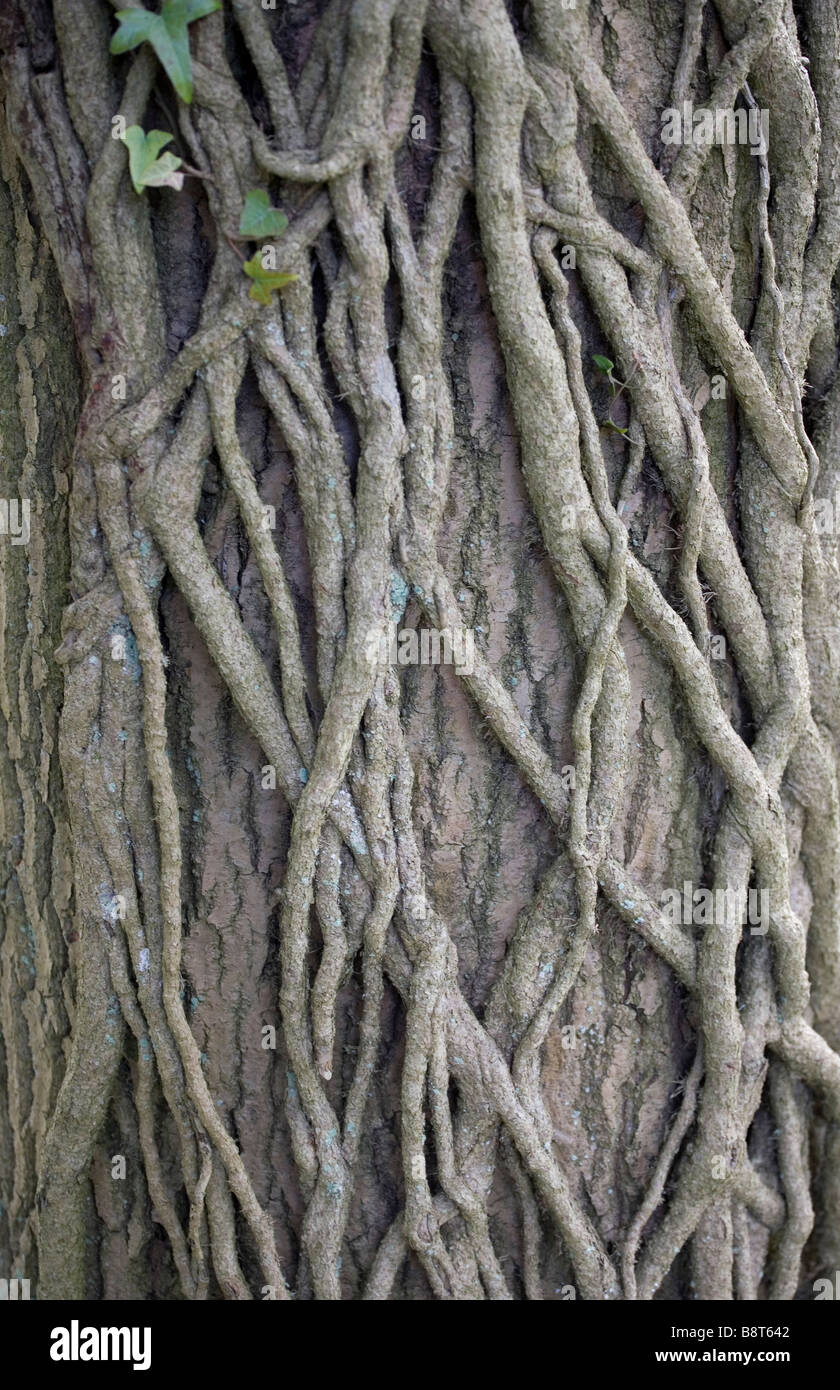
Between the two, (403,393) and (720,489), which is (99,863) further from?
(720,489)

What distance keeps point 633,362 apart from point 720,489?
0.28m

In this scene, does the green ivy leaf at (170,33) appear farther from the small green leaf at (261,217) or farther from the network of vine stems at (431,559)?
the small green leaf at (261,217)

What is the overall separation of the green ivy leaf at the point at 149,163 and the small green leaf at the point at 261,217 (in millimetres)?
97

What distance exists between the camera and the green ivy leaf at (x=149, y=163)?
1.51 metres

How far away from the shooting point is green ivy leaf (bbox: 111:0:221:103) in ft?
4.84

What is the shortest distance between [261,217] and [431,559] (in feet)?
1.71

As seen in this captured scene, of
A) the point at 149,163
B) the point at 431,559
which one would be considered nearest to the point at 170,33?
the point at 149,163

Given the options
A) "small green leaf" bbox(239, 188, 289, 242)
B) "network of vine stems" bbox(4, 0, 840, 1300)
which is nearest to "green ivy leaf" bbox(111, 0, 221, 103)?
"network of vine stems" bbox(4, 0, 840, 1300)

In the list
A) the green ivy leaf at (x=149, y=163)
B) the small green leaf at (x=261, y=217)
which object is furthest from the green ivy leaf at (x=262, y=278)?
the green ivy leaf at (x=149, y=163)

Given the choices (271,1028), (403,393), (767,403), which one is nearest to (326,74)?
(403,393)

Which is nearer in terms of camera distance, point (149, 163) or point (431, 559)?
point (149, 163)

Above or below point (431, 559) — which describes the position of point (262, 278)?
above

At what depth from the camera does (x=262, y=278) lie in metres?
1.52

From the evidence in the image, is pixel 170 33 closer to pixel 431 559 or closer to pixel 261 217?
pixel 261 217
